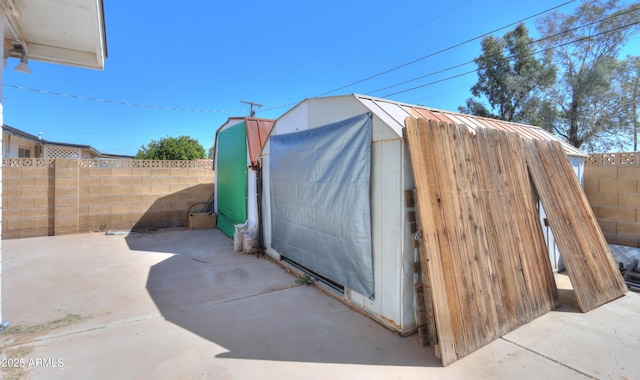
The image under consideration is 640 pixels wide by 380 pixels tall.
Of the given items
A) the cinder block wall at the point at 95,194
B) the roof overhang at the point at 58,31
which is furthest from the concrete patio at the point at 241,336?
the cinder block wall at the point at 95,194

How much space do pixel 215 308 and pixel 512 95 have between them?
49.4 ft

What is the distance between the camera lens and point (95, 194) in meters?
7.71

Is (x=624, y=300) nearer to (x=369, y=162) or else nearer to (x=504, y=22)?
(x=369, y=162)

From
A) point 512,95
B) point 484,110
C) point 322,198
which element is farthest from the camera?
point 484,110

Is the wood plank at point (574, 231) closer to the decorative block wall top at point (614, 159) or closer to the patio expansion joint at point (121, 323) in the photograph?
the decorative block wall top at point (614, 159)

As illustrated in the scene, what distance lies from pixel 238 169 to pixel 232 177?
507 mm

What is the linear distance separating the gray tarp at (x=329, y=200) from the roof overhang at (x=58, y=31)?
2624 millimetres

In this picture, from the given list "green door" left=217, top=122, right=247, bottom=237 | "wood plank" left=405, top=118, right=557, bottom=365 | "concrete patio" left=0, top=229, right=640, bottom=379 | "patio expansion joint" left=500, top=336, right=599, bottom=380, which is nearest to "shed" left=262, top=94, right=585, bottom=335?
"wood plank" left=405, top=118, right=557, bottom=365

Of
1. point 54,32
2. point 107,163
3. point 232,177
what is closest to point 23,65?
point 54,32

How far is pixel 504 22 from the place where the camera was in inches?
308

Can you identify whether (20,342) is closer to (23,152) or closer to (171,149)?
(23,152)

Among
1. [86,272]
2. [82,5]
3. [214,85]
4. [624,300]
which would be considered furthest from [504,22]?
[214,85]

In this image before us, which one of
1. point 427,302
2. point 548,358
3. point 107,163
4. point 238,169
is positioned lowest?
point 548,358

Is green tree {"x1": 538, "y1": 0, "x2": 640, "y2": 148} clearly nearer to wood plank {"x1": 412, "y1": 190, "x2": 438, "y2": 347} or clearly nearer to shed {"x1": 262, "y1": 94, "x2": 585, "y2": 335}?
shed {"x1": 262, "y1": 94, "x2": 585, "y2": 335}
